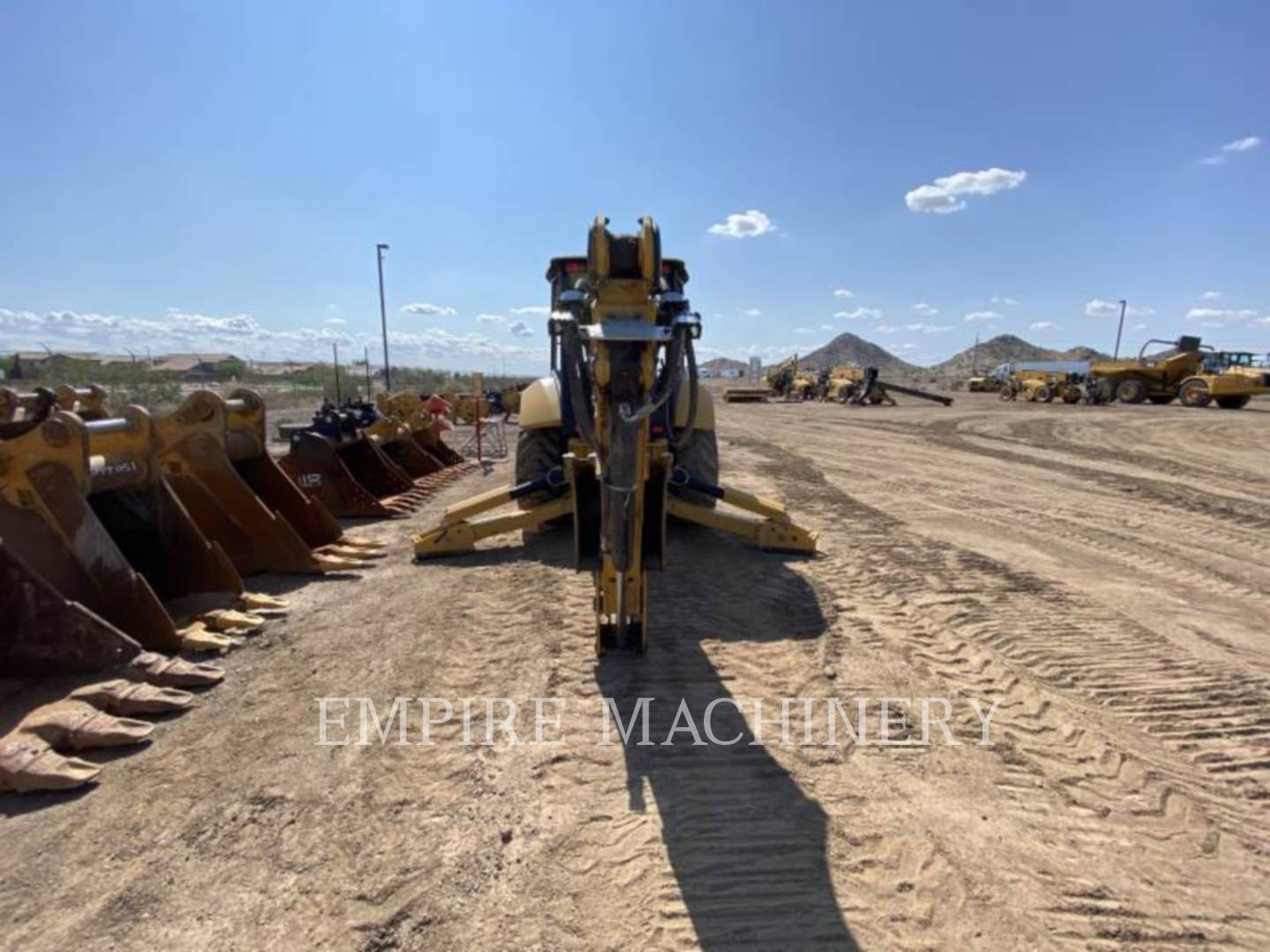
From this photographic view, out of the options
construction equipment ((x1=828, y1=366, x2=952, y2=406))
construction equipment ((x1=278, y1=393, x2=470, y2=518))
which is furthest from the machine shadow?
construction equipment ((x1=828, y1=366, x2=952, y2=406))

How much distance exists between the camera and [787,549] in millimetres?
6074

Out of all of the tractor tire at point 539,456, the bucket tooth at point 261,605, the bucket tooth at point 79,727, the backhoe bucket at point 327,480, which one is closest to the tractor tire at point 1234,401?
the tractor tire at point 539,456

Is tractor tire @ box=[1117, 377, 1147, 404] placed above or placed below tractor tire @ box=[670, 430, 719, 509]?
above

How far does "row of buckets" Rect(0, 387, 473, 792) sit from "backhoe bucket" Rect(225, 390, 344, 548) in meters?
0.01

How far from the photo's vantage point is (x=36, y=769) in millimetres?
2697

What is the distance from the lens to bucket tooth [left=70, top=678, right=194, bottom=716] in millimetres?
3172

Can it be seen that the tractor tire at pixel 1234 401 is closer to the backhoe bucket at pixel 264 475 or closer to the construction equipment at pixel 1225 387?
the construction equipment at pixel 1225 387

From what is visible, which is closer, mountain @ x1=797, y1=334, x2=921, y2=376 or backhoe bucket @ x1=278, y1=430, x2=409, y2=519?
backhoe bucket @ x1=278, y1=430, x2=409, y2=519

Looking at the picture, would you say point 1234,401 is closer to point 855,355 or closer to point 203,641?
point 203,641

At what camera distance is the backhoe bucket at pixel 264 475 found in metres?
5.70

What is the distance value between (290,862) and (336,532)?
13.7ft

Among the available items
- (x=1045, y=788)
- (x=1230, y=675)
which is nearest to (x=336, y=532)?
(x=1045, y=788)

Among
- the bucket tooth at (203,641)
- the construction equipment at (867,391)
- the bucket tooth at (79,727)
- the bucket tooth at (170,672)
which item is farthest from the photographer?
the construction equipment at (867,391)

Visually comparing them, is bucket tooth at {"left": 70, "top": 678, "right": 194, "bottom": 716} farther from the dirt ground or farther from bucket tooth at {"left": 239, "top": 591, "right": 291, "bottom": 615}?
bucket tooth at {"left": 239, "top": 591, "right": 291, "bottom": 615}
